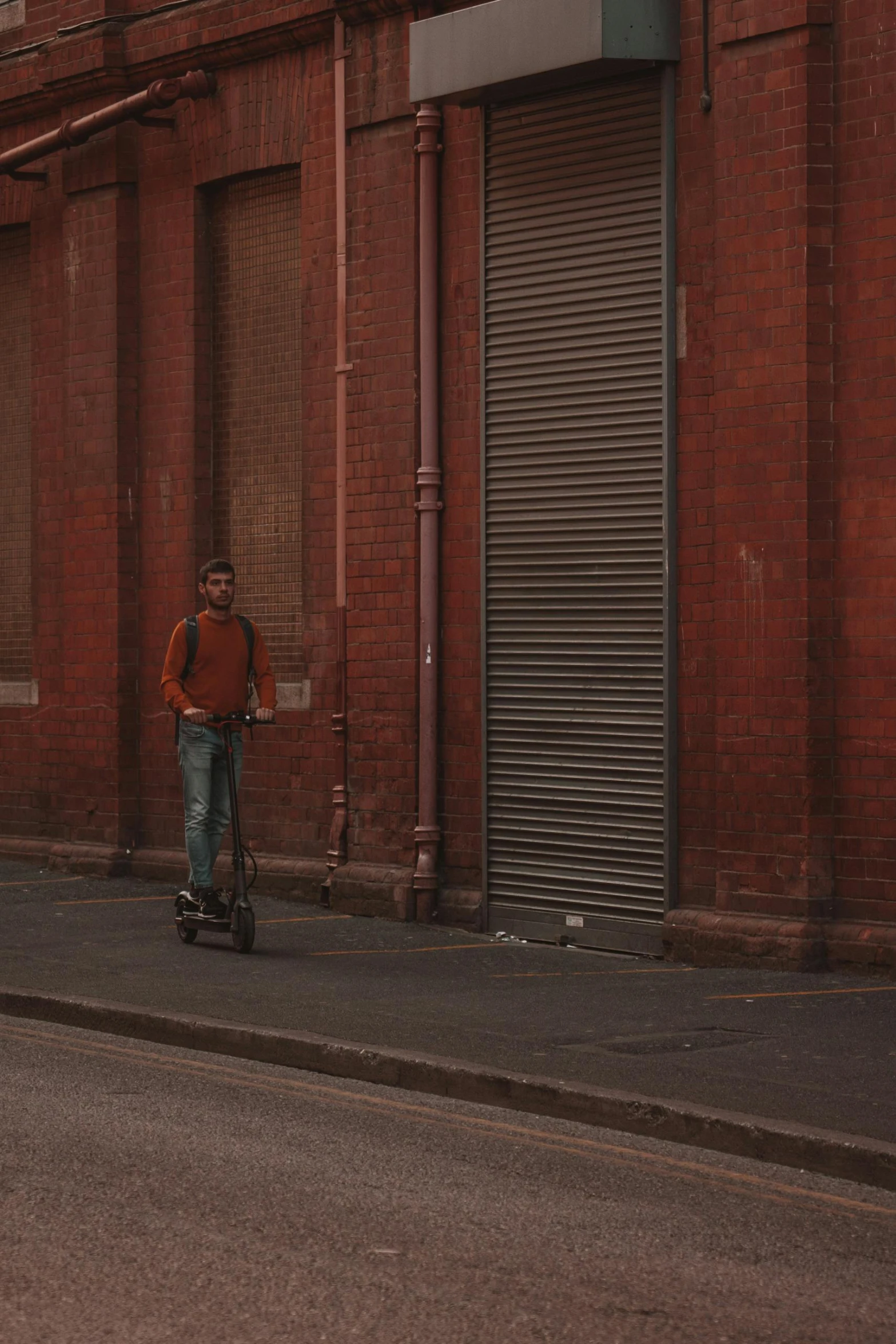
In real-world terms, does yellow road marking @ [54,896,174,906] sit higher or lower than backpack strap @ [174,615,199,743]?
lower

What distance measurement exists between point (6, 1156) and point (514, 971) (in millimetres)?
4558

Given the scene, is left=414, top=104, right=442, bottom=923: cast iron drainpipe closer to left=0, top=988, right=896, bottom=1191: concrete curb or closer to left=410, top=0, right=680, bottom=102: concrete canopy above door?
left=410, top=0, right=680, bottom=102: concrete canopy above door

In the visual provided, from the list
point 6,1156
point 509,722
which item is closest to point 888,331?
point 509,722

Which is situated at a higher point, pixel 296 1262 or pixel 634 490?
pixel 634 490

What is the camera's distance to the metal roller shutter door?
11.9 meters

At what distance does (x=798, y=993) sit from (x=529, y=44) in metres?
5.67

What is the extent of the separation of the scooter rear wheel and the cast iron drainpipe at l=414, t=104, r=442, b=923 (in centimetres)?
162

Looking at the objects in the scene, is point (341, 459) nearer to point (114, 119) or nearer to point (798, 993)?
point (114, 119)

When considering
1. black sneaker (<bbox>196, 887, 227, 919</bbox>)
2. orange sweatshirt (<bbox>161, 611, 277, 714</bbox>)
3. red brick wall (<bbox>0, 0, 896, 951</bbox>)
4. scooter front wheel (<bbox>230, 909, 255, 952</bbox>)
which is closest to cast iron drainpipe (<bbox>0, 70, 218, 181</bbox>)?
red brick wall (<bbox>0, 0, 896, 951</bbox>)

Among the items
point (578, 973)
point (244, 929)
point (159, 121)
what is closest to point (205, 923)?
point (244, 929)

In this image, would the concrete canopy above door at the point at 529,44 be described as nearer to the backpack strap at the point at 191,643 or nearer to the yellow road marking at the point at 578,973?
the backpack strap at the point at 191,643

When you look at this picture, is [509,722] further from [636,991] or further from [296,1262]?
[296,1262]

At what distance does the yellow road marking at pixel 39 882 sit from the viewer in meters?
15.3

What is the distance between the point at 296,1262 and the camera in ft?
18.6
